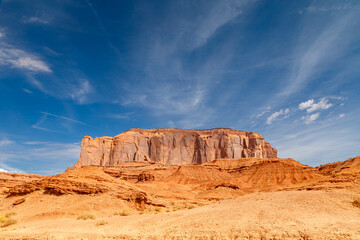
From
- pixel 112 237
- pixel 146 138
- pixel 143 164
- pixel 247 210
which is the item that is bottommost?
pixel 112 237

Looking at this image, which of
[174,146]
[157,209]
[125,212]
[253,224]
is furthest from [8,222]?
[174,146]

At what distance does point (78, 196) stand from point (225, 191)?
31.8 metres

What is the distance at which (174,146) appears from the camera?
129 metres

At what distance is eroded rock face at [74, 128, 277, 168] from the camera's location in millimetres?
115750

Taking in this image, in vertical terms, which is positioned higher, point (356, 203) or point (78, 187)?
point (78, 187)

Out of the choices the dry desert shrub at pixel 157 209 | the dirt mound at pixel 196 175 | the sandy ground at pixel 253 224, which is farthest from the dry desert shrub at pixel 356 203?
the dirt mound at pixel 196 175

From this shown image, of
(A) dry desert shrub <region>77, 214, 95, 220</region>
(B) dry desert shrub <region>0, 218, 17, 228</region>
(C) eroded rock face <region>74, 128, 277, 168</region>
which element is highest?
(C) eroded rock face <region>74, 128, 277, 168</region>

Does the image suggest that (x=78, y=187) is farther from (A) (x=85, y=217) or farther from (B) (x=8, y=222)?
(B) (x=8, y=222)

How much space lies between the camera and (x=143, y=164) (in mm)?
95000

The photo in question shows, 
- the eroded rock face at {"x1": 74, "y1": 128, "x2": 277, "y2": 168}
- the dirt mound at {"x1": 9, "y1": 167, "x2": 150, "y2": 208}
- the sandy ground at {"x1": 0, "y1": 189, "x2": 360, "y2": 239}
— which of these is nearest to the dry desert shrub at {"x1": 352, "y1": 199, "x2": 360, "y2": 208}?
the sandy ground at {"x1": 0, "y1": 189, "x2": 360, "y2": 239}

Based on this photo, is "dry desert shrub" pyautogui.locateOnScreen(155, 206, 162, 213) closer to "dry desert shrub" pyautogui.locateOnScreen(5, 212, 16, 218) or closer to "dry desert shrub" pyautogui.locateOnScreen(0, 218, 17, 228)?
"dry desert shrub" pyautogui.locateOnScreen(0, 218, 17, 228)

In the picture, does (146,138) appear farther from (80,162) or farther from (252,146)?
(252,146)

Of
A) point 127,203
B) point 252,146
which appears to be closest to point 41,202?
point 127,203

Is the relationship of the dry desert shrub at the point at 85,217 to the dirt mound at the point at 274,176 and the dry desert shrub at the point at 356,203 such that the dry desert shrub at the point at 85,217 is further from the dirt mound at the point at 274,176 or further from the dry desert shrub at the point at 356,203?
the dirt mound at the point at 274,176
